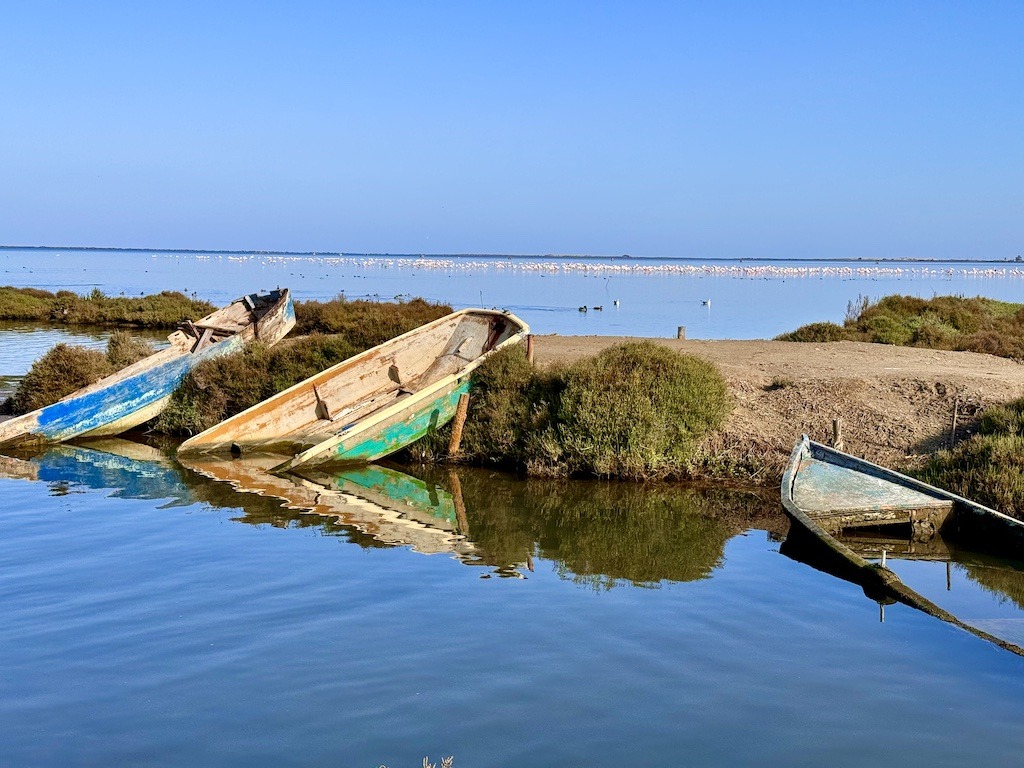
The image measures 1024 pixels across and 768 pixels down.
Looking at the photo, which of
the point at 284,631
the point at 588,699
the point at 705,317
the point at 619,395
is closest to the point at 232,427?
the point at 619,395

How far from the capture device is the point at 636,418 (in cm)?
1355

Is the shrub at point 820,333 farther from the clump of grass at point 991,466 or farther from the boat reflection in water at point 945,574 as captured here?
the boat reflection in water at point 945,574

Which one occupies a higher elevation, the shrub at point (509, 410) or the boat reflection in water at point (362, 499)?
the shrub at point (509, 410)

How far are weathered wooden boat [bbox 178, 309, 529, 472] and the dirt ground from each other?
1.65 metres

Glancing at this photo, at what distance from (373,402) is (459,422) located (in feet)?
7.93

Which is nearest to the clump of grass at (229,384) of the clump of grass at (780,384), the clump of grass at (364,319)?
the clump of grass at (364,319)

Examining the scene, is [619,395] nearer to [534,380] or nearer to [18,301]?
[534,380]

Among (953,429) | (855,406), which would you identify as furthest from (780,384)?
(953,429)

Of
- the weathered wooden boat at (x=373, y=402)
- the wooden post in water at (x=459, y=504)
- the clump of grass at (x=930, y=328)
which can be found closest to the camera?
the wooden post in water at (x=459, y=504)

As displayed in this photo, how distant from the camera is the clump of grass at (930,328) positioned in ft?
70.5

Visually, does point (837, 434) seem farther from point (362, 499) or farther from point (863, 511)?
point (362, 499)

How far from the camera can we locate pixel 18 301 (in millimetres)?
43469

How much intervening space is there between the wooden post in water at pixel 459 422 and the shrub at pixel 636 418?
149 centimetres

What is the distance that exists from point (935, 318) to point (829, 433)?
15.8 m
